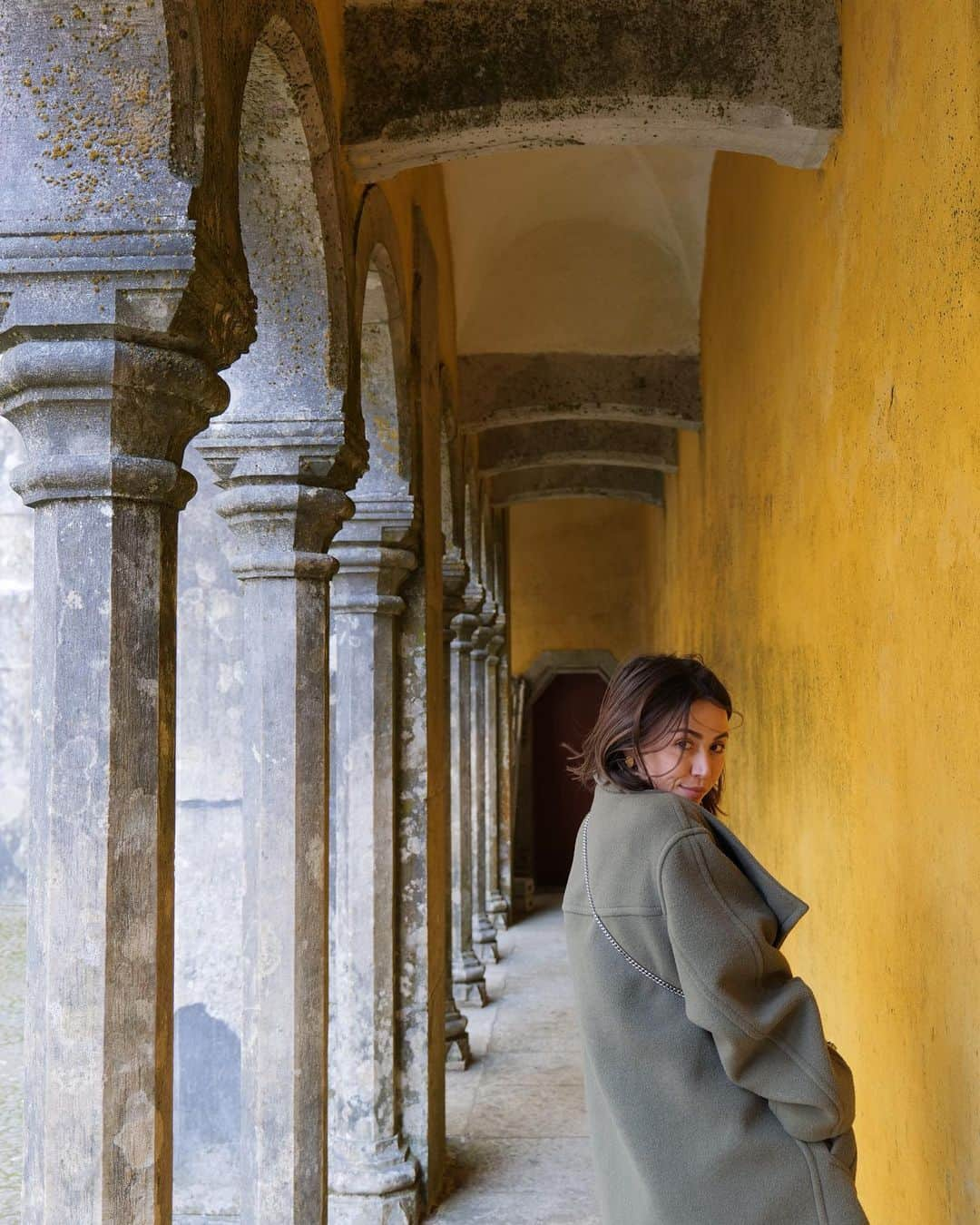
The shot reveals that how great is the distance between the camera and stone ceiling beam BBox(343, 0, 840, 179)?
3734mm

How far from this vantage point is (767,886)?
2.00 metres

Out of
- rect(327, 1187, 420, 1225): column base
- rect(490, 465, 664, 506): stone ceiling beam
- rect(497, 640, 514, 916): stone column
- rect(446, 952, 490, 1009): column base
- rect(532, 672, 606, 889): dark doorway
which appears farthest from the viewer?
rect(532, 672, 606, 889): dark doorway

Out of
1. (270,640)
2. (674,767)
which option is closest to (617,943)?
(674,767)

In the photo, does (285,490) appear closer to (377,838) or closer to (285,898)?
(285,898)

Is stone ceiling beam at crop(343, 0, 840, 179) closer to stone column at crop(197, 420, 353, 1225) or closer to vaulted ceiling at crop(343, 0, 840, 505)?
vaulted ceiling at crop(343, 0, 840, 505)

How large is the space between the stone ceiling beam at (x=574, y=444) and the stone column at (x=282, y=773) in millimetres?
6345

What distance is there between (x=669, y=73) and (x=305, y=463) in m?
1.58

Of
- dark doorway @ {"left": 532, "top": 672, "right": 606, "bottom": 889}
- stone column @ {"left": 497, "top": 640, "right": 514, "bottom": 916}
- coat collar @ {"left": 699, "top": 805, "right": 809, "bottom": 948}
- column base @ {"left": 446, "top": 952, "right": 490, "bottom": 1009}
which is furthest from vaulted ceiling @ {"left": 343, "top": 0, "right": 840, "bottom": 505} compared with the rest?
dark doorway @ {"left": 532, "top": 672, "right": 606, "bottom": 889}

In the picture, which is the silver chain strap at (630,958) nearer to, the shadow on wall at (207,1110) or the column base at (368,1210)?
the shadow on wall at (207,1110)

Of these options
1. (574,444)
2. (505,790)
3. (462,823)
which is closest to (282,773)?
(462,823)

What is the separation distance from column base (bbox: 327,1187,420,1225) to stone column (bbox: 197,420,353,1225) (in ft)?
4.23

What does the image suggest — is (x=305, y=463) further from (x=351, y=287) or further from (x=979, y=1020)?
(x=979, y=1020)

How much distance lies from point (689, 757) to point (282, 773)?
1.66 meters

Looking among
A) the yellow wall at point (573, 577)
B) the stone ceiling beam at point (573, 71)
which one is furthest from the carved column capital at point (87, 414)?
the yellow wall at point (573, 577)
